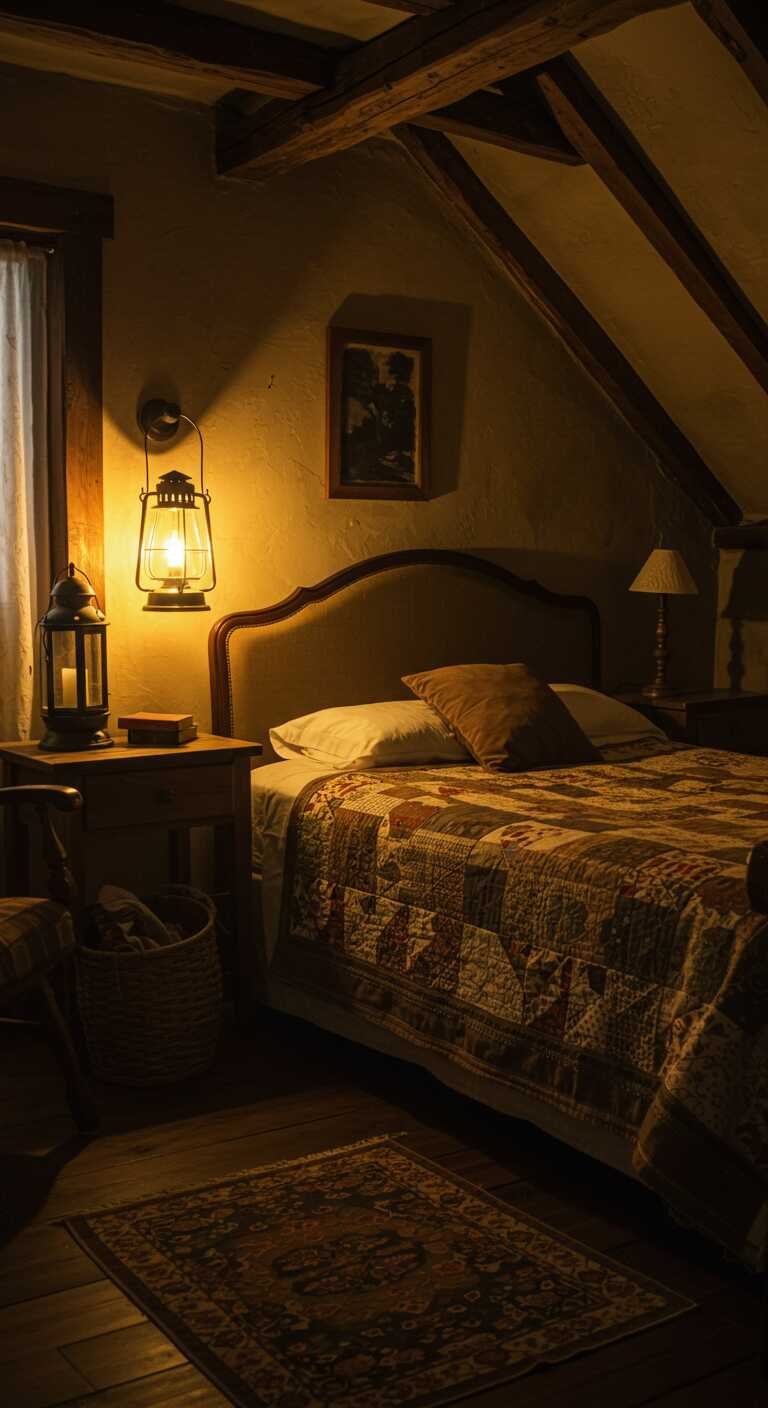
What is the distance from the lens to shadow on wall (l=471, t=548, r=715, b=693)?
15.6 feet

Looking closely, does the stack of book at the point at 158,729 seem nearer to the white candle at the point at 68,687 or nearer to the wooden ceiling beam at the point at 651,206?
the white candle at the point at 68,687

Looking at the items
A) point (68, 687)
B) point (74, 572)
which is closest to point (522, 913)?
point (68, 687)

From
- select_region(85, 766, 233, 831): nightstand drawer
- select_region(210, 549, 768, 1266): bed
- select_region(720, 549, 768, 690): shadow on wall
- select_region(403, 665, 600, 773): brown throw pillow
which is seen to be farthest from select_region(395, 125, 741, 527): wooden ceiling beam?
select_region(85, 766, 233, 831): nightstand drawer

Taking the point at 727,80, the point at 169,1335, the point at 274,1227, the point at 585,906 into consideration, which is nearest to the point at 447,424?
the point at 727,80

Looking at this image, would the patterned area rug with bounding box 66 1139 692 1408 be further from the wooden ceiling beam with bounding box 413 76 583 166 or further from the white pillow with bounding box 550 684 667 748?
the wooden ceiling beam with bounding box 413 76 583 166

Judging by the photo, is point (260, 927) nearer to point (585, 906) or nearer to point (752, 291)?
point (585, 906)

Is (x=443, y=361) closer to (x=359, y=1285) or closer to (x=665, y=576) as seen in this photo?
(x=665, y=576)

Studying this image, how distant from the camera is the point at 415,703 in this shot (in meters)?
3.98

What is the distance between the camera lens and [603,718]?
423 centimetres

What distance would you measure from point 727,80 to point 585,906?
2.22 m

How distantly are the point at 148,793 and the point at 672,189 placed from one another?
229 centimetres

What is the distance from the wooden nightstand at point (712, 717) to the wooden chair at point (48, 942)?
2.35 m

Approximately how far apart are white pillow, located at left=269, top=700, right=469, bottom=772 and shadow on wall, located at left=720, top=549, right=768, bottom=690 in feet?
5.64

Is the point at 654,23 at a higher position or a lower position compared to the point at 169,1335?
higher
